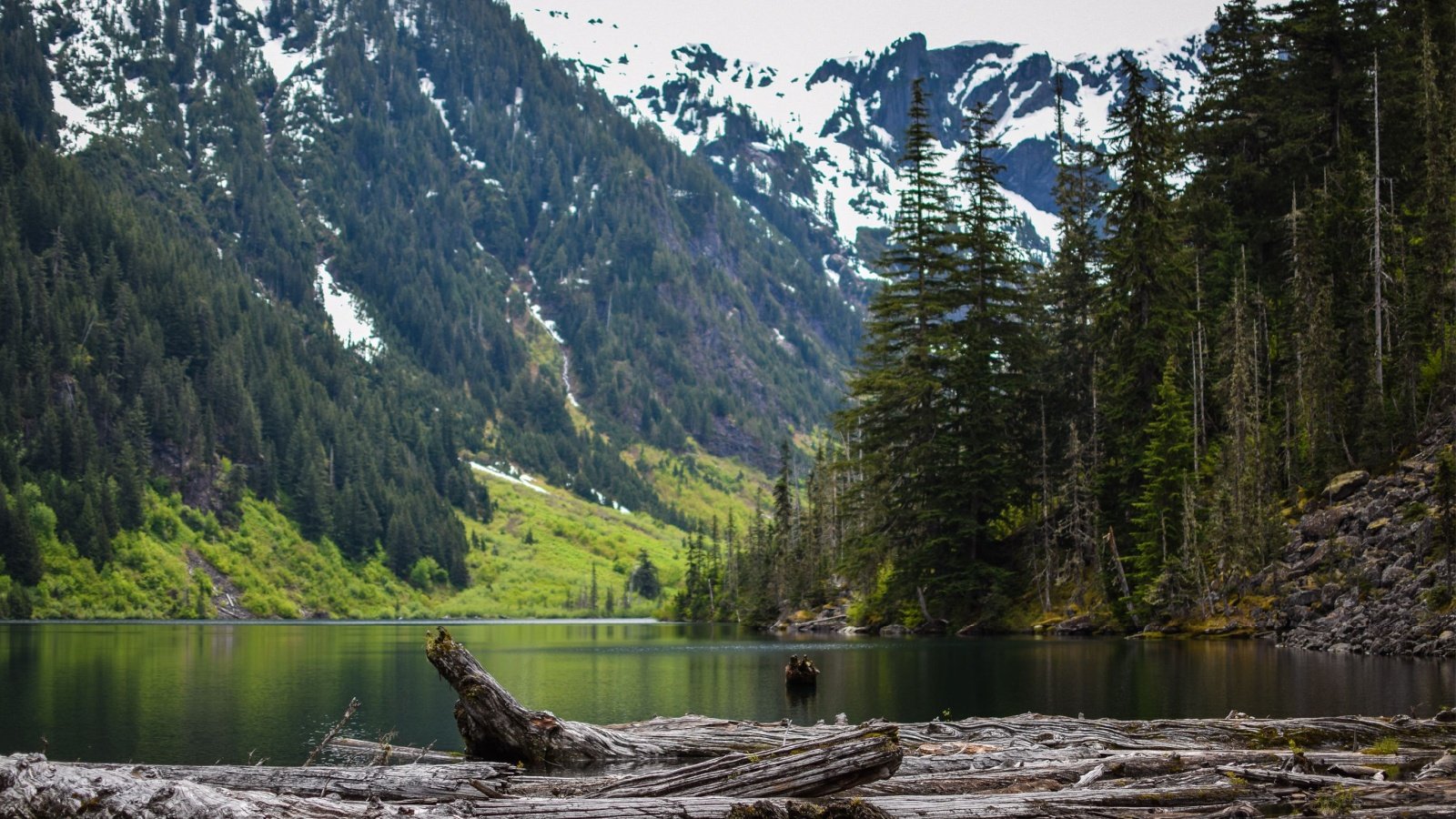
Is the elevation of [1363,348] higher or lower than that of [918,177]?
lower

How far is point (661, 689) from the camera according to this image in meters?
42.1

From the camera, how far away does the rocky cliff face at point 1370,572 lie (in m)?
45.2

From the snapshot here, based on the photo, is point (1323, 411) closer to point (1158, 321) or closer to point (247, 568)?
point (1158, 321)

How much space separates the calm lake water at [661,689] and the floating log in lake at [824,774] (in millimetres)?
4978

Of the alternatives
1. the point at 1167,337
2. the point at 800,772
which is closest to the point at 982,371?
the point at 1167,337

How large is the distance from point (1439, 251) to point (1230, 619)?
19.8 m

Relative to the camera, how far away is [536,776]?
56.7ft

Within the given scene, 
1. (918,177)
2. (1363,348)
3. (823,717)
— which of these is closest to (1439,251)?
(1363,348)

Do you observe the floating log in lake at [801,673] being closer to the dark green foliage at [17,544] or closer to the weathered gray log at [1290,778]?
the weathered gray log at [1290,778]

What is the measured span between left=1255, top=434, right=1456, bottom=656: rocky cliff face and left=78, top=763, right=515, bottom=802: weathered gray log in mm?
38206

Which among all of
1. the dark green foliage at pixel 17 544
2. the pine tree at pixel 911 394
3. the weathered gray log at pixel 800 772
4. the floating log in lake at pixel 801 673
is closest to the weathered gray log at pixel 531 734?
the weathered gray log at pixel 800 772

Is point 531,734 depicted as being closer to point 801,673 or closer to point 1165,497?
point 801,673

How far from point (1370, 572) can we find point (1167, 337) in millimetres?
25760

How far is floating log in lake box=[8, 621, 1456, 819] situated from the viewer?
13289 millimetres
